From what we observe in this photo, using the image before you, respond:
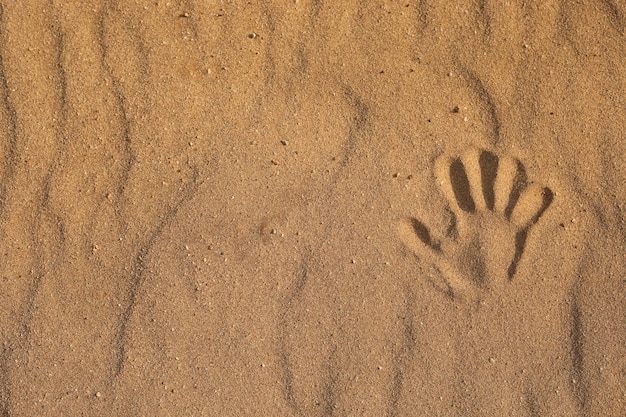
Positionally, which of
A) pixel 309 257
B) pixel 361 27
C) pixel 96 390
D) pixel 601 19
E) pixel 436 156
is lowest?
pixel 96 390

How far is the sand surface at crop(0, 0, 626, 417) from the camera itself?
267 cm

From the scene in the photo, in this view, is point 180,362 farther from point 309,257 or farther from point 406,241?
point 406,241

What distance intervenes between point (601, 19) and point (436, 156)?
805 millimetres

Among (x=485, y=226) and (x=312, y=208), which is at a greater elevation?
(x=485, y=226)

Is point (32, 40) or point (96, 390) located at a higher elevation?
point (32, 40)

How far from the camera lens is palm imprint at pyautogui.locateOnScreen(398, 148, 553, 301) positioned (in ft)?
8.79

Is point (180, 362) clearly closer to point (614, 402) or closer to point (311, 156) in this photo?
point (311, 156)

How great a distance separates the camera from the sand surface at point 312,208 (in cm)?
267

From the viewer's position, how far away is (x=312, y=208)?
272cm

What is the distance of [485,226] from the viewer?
268 cm

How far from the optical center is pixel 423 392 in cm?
266

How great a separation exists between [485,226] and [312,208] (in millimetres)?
637

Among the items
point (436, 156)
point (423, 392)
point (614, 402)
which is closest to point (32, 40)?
point (436, 156)

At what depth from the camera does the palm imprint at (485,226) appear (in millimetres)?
2678
